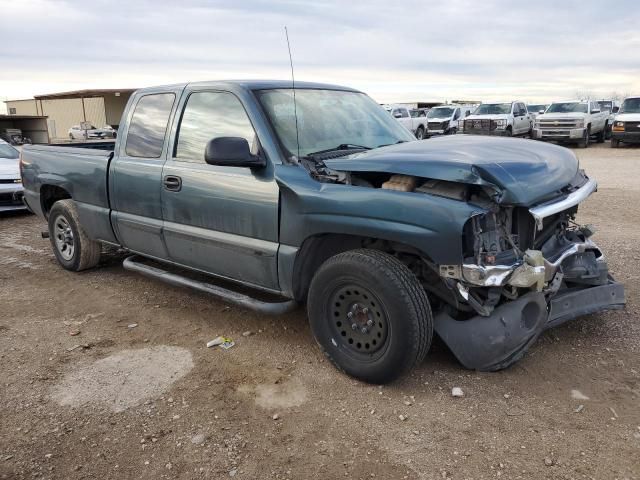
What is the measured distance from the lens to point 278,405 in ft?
10.5

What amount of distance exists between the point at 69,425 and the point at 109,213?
2.41m

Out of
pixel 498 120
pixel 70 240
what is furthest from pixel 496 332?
pixel 498 120

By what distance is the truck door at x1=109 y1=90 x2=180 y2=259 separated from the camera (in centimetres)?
446

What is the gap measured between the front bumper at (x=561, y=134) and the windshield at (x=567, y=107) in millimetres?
1147

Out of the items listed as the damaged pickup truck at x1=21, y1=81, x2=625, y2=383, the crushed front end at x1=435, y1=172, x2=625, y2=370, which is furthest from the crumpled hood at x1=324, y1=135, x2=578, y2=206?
the crushed front end at x1=435, y1=172, x2=625, y2=370

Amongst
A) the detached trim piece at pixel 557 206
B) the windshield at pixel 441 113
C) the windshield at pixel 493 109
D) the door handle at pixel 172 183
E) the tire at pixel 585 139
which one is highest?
the door handle at pixel 172 183

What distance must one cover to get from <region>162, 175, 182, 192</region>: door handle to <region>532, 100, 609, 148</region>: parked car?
21.1 m

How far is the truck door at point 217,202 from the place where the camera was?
370 centimetres

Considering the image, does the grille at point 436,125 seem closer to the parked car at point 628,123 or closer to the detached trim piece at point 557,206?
the parked car at point 628,123

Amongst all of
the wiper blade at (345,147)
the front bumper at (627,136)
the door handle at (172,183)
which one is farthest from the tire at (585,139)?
the door handle at (172,183)

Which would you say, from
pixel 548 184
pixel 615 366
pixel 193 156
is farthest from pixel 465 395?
pixel 193 156

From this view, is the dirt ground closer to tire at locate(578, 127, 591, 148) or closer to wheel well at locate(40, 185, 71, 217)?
wheel well at locate(40, 185, 71, 217)

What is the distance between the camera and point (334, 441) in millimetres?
2852

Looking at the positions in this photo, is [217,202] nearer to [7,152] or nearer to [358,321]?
[358,321]
